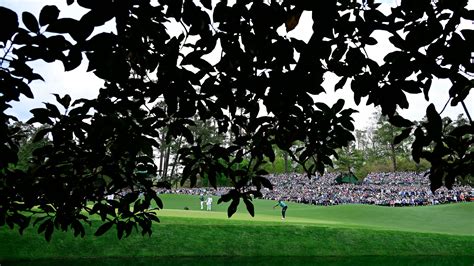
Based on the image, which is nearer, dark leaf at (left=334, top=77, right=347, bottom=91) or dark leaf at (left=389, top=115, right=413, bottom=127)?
dark leaf at (left=389, top=115, right=413, bottom=127)

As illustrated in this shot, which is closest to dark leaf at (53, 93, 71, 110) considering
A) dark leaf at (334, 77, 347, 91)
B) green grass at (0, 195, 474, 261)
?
→ dark leaf at (334, 77, 347, 91)

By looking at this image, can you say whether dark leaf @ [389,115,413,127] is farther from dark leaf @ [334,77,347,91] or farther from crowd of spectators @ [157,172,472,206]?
crowd of spectators @ [157,172,472,206]

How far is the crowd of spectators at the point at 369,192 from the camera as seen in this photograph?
42.1m

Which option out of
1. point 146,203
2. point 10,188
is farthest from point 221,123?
point 10,188

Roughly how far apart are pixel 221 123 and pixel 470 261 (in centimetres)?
1816

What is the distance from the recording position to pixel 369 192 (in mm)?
47031

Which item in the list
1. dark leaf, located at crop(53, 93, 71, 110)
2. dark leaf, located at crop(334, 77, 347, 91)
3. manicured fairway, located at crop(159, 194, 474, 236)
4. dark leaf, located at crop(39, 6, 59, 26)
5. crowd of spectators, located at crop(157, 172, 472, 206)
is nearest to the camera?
dark leaf, located at crop(39, 6, 59, 26)

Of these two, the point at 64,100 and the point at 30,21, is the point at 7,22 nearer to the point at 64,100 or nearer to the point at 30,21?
the point at 30,21

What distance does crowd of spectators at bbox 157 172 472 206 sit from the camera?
42.1m

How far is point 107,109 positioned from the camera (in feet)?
11.6

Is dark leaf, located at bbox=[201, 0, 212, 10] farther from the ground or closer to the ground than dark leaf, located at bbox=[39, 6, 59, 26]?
farther from the ground

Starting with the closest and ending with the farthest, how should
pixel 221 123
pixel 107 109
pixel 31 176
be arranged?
1. pixel 107 109
2. pixel 31 176
3. pixel 221 123

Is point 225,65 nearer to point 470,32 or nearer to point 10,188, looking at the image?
point 470,32

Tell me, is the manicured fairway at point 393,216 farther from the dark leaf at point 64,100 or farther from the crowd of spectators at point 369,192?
the dark leaf at point 64,100
